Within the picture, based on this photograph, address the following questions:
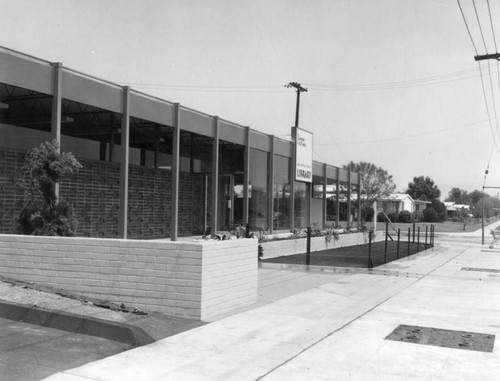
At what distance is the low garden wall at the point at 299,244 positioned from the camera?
18.8 meters

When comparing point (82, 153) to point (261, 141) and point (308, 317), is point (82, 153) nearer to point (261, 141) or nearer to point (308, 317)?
point (261, 141)

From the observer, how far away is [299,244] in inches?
836

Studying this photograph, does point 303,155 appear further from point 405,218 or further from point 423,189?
point 423,189

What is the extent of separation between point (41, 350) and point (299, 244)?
15770mm

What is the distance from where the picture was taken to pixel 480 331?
789 centimetres

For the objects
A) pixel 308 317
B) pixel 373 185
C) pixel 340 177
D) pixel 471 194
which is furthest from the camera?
pixel 471 194

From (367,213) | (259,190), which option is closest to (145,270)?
(259,190)

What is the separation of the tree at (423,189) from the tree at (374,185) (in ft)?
205

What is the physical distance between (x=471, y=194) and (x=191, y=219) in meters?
163

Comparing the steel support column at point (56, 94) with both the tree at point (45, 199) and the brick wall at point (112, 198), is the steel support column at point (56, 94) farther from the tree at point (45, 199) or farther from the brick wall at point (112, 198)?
the tree at point (45, 199)

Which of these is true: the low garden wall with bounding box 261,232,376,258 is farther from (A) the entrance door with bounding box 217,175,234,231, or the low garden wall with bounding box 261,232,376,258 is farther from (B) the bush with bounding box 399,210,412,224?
(B) the bush with bounding box 399,210,412,224

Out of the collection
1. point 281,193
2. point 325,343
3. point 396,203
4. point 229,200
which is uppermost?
point 396,203

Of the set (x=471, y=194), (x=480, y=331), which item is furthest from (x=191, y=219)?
(x=471, y=194)

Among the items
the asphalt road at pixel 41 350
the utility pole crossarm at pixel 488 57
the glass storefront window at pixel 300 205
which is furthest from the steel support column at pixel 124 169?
the glass storefront window at pixel 300 205
